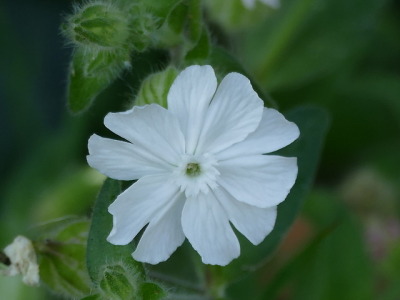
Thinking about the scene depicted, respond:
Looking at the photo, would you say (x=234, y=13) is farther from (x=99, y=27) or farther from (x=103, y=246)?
(x=103, y=246)

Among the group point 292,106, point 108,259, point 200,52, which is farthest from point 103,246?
point 292,106

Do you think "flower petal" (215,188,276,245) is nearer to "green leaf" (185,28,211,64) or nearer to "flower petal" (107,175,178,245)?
"flower petal" (107,175,178,245)

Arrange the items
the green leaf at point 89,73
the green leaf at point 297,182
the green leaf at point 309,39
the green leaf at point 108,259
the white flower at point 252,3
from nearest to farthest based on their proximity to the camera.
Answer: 1. the green leaf at point 108,259
2. the green leaf at point 89,73
3. the green leaf at point 297,182
4. the white flower at point 252,3
5. the green leaf at point 309,39

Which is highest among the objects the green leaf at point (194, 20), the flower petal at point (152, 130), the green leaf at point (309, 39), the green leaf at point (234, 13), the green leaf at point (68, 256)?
the green leaf at point (194, 20)

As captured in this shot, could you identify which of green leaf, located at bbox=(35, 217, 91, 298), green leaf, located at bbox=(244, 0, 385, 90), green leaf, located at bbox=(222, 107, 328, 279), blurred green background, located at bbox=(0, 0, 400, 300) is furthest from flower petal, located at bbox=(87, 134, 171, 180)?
green leaf, located at bbox=(244, 0, 385, 90)

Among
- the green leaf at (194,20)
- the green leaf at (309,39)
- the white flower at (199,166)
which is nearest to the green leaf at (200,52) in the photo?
the green leaf at (194,20)

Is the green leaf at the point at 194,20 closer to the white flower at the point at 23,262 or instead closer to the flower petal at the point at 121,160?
the flower petal at the point at 121,160

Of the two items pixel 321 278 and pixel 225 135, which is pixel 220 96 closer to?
pixel 225 135

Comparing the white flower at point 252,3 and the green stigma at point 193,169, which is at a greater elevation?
the white flower at point 252,3
